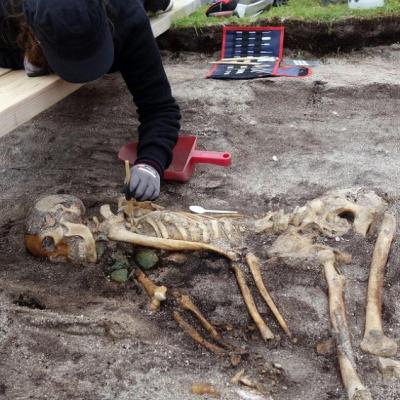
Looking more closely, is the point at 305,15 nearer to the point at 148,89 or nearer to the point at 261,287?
the point at 148,89

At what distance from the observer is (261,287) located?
2.42m

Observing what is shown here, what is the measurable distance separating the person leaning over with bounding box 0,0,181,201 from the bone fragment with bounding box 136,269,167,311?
1.40 feet

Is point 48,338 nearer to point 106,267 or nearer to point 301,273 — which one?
point 106,267

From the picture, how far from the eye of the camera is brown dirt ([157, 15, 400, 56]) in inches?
190

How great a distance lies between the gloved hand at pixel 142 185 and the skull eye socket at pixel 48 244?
1.42 feet

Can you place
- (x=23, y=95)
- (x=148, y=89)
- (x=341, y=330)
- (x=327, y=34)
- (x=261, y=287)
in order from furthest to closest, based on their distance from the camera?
(x=327, y=34)
(x=148, y=89)
(x=23, y=95)
(x=261, y=287)
(x=341, y=330)

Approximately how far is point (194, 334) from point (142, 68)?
1.48m

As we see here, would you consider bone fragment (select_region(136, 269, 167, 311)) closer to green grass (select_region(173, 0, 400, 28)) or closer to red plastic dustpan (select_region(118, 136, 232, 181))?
red plastic dustpan (select_region(118, 136, 232, 181))

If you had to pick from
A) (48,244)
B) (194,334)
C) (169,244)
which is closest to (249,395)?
(194,334)

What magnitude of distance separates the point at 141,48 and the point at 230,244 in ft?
3.76

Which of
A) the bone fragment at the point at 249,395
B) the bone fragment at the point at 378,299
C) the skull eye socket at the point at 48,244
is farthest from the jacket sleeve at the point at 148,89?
the bone fragment at the point at 249,395

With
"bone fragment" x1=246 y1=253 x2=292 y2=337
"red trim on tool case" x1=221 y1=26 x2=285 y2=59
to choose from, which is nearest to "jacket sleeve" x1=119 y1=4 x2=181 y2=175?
"bone fragment" x1=246 y1=253 x2=292 y2=337

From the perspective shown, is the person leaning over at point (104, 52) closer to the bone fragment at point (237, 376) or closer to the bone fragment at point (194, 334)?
the bone fragment at point (194, 334)

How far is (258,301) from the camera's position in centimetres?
248
